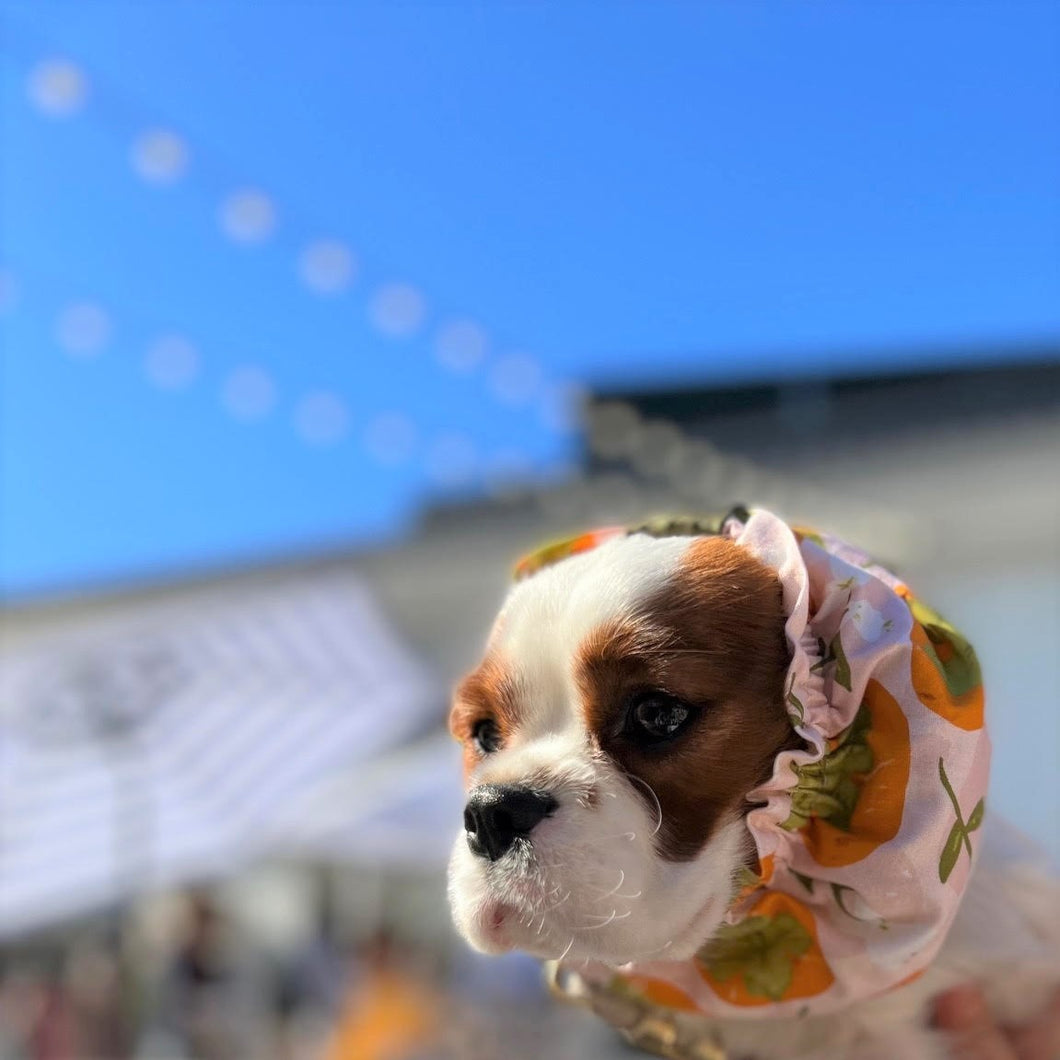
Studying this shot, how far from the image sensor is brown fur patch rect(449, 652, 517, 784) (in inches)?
18.6

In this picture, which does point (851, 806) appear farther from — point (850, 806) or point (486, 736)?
point (486, 736)

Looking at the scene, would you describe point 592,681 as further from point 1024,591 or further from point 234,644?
point 1024,591

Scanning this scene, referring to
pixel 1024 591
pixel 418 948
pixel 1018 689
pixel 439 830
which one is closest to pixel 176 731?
pixel 439 830

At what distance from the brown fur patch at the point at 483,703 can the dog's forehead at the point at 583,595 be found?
0.01 m

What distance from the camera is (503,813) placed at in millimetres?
420

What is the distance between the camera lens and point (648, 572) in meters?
0.45

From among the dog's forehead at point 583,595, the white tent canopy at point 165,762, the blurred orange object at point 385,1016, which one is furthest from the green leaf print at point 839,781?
the white tent canopy at point 165,762

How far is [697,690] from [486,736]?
0.39ft

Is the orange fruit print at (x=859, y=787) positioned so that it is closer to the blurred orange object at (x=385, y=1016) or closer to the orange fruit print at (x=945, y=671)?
the orange fruit print at (x=945, y=671)

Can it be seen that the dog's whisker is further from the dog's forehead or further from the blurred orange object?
the blurred orange object

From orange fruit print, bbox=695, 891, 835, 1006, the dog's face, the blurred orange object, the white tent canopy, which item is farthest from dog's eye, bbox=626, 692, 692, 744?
the white tent canopy

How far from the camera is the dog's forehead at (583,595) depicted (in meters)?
0.45

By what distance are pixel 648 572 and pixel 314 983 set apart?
A: 3.20 metres

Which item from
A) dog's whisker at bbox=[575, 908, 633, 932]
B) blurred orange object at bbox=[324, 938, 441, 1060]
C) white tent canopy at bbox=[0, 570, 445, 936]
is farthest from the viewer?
white tent canopy at bbox=[0, 570, 445, 936]
